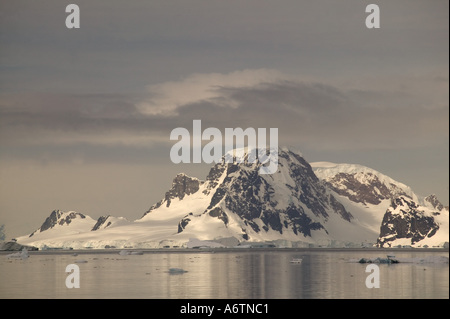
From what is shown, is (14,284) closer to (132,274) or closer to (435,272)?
(132,274)

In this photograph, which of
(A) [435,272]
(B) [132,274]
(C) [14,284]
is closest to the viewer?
(C) [14,284]

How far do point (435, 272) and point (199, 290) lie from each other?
60.4 m

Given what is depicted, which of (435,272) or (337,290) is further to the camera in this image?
(435,272)
